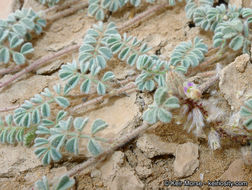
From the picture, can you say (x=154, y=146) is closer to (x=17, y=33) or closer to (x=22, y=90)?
(x=22, y=90)

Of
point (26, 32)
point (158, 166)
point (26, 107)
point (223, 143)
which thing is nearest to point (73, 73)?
point (26, 107)

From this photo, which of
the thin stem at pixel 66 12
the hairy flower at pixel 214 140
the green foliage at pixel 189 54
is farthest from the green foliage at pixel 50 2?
the hairy flower at pixel 214 140

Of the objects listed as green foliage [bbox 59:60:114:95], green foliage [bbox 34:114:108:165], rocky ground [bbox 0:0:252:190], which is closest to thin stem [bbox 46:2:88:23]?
green foliage [bbox 59:60:114:95]

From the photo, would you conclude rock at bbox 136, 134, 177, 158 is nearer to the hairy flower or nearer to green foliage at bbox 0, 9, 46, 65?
the hairy flower

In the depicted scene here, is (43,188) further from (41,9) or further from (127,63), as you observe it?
(41,9)

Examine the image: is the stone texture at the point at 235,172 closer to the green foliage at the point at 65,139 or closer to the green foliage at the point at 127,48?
the green foliage at the point at 65,139

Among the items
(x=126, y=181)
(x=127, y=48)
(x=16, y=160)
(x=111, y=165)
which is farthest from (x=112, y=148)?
(x=127, y=48)
